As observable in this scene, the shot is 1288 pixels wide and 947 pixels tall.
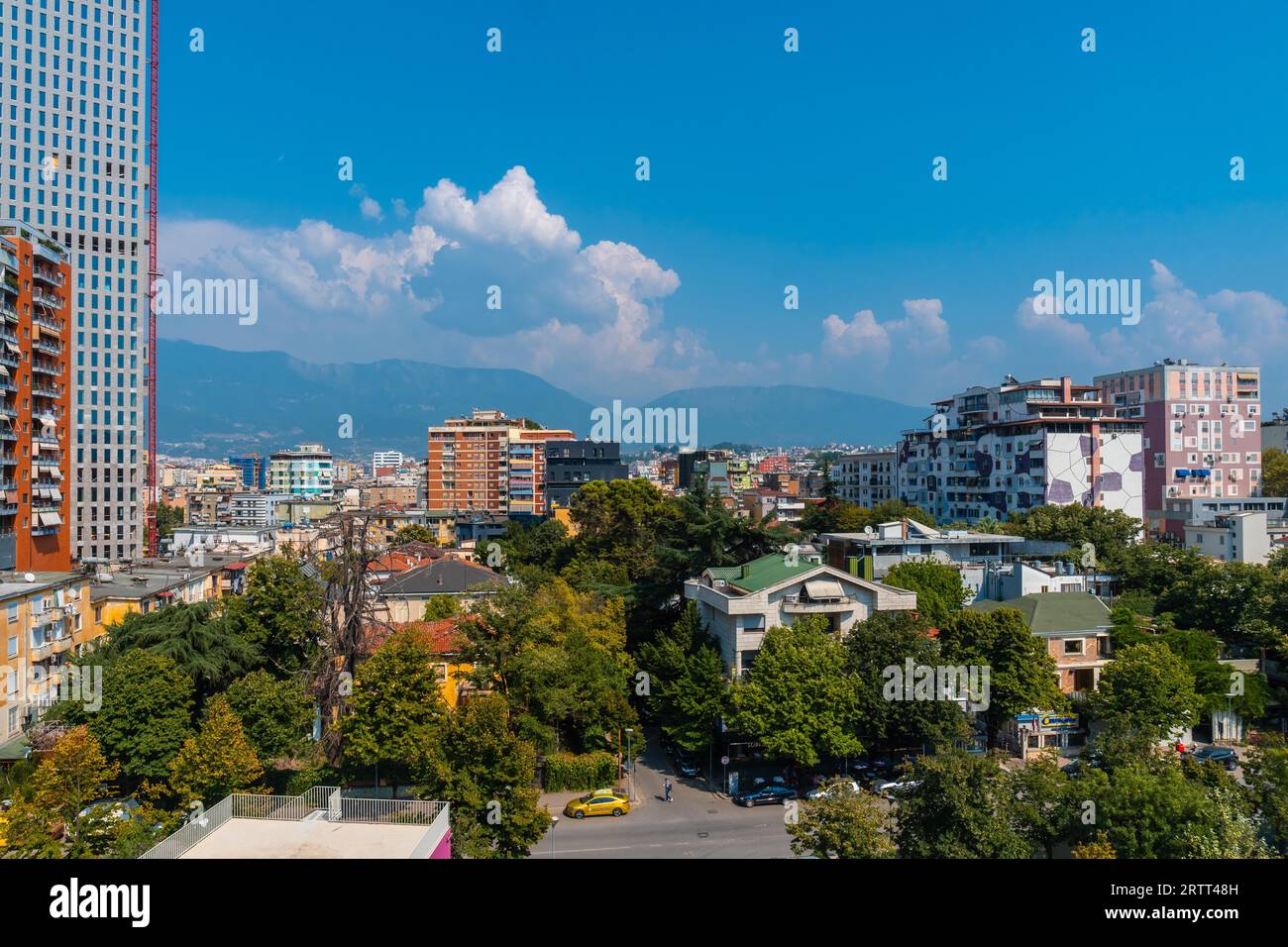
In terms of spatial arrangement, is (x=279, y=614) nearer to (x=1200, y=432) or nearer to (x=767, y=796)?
(x=767, y=796)

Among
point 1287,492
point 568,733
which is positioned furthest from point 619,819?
point 1287,492

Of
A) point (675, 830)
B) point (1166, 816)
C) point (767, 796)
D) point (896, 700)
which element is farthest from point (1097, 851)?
point (767, 796)

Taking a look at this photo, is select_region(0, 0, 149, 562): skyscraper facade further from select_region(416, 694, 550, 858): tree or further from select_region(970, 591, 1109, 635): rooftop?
select_region(970, 591, 1109, 635): rooftop

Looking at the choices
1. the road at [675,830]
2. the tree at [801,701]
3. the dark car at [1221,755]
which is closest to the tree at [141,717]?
the road at [675,830]

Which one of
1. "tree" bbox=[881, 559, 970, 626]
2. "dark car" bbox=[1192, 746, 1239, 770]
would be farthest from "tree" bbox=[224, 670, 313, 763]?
"dark car" bbox=[1192, 746, 1239, 770]

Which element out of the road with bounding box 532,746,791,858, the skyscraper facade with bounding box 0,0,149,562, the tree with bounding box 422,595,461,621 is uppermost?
the skyscraper facade with bounding box 0,0,149,562

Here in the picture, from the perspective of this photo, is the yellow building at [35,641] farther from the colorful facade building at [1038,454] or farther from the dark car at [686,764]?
the colorful facade building at [1038,454]

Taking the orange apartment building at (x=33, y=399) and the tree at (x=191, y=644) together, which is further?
the orange apartment building at (x=33, y=399)
